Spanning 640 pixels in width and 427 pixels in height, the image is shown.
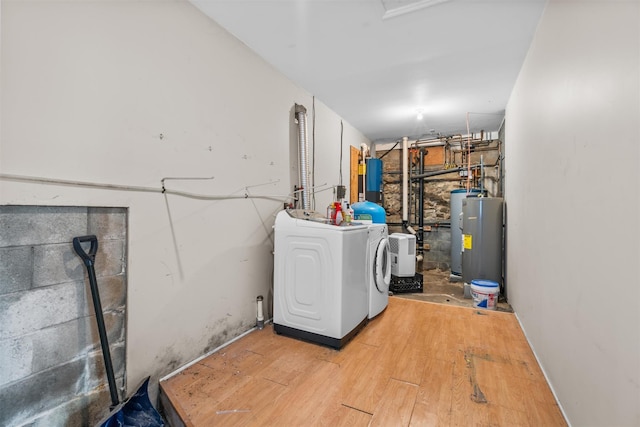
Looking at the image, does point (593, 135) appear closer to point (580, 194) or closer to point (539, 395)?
point (580, 194)

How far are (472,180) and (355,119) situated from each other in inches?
98.1

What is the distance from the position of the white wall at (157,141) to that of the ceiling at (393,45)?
0.33 m

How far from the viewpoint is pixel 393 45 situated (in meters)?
2.46

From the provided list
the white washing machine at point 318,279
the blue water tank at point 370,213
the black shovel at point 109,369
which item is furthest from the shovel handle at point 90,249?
the blue water tank at point 370,213

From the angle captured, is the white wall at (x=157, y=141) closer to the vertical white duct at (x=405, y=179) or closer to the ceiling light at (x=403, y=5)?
the ceiling light at (x=403, y=5)

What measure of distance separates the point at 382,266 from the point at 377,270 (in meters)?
0.20

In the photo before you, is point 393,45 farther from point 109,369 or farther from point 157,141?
point 109,369

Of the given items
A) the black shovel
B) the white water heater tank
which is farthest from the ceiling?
the white water heater tank

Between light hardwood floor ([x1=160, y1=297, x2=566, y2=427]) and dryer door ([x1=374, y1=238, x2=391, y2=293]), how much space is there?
47cm

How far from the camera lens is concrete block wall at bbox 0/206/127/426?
3.94 ft

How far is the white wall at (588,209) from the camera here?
0.96 meters

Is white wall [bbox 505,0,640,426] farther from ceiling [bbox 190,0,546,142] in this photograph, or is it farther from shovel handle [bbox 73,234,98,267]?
shovel handle [bbox 73,234,98,267]

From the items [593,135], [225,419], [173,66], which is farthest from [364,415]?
[173,66]

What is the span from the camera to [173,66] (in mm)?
1863
